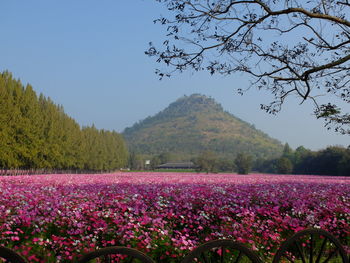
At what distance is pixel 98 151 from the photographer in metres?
74.7

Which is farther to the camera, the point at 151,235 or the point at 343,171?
the point at 343,171

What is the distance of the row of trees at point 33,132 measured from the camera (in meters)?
38.5

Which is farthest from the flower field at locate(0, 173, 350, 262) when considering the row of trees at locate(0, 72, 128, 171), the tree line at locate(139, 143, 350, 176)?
the tree line at locate(139, 143, 350, 176)

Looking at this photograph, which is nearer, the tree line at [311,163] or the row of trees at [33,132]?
A: the row of trees at [33,132]

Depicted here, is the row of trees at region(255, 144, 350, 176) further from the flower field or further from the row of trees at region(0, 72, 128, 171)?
the flower field

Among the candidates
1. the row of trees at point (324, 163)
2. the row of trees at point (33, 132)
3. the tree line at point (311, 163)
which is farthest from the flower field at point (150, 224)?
the row of trees at point (324, 163)

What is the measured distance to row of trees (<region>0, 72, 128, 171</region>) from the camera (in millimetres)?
38531

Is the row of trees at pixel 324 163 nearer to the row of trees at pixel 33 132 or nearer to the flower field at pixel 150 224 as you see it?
the row of trees at pixel 33 132

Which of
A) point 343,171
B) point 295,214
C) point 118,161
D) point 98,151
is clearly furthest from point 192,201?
point 118,161

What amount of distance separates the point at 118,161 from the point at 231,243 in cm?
8849

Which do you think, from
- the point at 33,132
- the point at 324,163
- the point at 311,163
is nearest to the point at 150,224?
the point at 33,132

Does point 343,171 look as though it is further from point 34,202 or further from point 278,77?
point 34,202

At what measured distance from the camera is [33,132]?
42719 millimetres

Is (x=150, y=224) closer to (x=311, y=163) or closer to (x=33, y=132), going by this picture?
(x=33, y=132)
